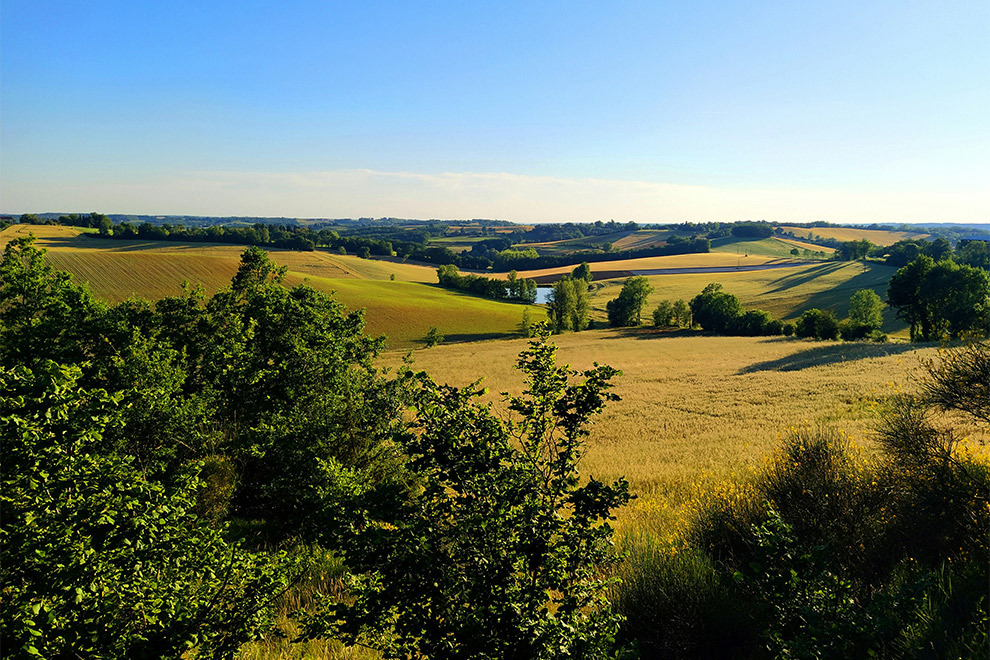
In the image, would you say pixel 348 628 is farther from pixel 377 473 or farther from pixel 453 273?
pixel 453 273

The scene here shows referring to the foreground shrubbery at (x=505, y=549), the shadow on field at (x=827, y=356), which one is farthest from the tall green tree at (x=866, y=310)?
the foreground shrubbery at (x=505, y=549)

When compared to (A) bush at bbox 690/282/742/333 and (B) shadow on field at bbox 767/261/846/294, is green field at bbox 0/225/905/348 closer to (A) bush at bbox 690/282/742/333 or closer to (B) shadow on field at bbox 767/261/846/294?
(B) shadow on field at bbox 767/261/846/294

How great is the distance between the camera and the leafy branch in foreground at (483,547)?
160 inches

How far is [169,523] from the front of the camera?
5.39m

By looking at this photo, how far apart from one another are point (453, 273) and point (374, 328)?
50646 mm

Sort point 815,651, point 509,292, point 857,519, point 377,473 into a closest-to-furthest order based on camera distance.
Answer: point 815,651
point 857,519
point 377,473
point 509,292

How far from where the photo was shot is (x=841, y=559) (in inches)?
267

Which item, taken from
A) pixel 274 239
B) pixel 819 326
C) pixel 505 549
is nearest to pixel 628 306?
pixel 819 326

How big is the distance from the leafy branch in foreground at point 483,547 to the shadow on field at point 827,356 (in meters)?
41.0

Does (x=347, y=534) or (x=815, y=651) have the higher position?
(x=347, y=534)

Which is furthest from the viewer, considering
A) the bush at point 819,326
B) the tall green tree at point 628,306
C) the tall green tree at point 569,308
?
the tall green tree at point 628,306

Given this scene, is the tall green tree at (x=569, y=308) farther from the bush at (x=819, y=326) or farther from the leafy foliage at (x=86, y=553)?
the leafy foliage at (x=86, y=553)

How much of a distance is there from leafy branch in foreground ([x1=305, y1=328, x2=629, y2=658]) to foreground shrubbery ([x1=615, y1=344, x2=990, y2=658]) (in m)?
1.61

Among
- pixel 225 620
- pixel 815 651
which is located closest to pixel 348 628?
pixel 225 620
